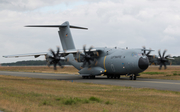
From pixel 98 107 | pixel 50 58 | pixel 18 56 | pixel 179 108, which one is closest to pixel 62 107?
pixel 98 107

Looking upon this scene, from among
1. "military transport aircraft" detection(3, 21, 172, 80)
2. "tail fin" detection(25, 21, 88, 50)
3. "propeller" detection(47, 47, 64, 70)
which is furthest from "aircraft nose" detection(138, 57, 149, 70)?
"tail fin" detection(25, 21, 88, 50)

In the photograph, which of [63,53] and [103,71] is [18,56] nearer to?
[63,53]

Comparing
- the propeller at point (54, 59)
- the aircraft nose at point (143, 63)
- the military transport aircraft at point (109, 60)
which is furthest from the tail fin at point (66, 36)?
the aircraft nose at point (143, 63)

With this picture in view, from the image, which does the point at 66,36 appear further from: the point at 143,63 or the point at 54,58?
the point at 143,63

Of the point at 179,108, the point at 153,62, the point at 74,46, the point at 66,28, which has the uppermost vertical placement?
the point at 66,28

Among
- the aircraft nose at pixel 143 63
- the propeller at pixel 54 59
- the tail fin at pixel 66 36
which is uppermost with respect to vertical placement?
the tail fin at pixel 66 36

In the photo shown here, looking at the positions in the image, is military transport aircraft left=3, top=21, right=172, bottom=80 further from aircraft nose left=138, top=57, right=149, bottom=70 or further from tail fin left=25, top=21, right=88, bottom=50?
tail fin left=25, top=21, right=88, bottom=50

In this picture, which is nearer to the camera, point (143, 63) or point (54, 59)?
point (143, 63)

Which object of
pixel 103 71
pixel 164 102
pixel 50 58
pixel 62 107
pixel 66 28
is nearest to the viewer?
pixel 62 107

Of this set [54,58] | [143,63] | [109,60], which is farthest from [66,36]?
[143,63]

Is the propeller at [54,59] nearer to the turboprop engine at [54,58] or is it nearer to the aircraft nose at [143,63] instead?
the turboprop engine at [54,58]

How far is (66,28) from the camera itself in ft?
119

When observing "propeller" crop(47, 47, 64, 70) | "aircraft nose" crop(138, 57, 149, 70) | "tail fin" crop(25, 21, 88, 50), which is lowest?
"aircraft nose" crop(138, 57, 149, 70)

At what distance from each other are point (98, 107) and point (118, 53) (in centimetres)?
2017
